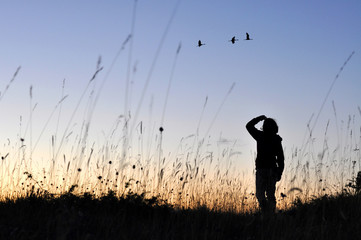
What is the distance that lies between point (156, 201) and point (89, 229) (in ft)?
5.04

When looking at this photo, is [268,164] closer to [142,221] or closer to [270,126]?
[270,126]

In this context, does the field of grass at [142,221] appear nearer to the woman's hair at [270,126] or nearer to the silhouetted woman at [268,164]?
the silhouetted woman at [268,164]

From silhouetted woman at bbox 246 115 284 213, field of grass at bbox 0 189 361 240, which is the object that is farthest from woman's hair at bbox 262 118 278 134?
field of grass at bbox 0 189 361 240

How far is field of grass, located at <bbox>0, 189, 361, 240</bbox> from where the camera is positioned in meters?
3.88

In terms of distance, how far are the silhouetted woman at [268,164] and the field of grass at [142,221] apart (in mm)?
760

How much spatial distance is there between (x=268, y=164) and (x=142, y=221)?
9.43 ft

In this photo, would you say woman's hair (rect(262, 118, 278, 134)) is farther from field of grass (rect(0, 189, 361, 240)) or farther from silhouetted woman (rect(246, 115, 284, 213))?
field of grass (rect(0, 189, 361, 240))

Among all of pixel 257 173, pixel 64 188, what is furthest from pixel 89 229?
pixel 257 173

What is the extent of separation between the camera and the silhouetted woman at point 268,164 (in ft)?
22.3

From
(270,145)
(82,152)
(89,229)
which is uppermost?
(270,145)

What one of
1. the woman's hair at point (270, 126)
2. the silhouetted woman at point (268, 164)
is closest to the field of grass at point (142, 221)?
the silhouetted woman at point (268, 164)

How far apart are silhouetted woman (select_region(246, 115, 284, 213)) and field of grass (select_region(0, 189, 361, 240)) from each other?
→ 0.76m

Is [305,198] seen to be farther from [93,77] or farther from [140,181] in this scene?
[93,77]

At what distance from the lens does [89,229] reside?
13.0ft
